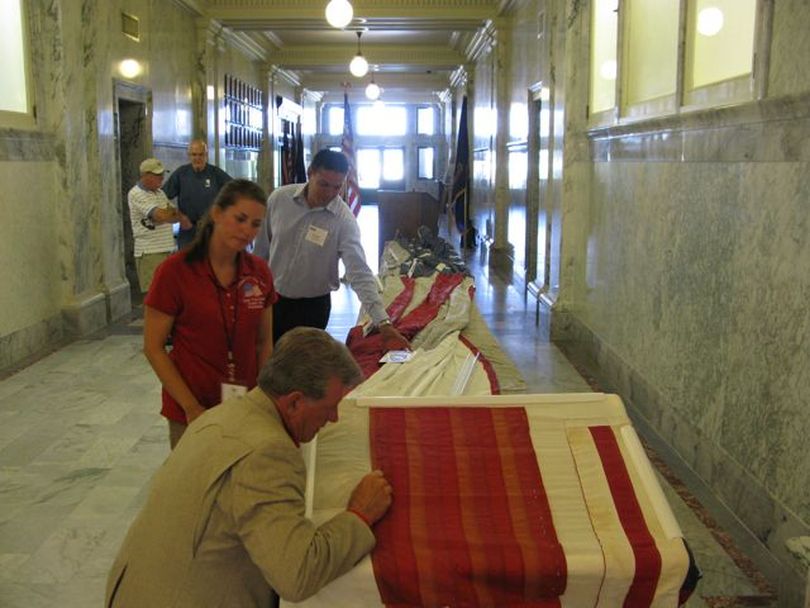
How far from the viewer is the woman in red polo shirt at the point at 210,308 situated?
8.81ft

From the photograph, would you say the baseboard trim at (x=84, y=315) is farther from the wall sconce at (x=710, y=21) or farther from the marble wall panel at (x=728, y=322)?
the wall sconce at (x=710, y=21)

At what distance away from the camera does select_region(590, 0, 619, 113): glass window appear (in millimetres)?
6664

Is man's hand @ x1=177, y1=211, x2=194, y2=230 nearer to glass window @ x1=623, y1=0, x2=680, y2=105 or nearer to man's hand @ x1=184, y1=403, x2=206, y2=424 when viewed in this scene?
glass window @ x1=623, y1=0, x2=680, y2=105

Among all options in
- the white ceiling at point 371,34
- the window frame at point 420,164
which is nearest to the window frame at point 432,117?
the window frame at point 420,164

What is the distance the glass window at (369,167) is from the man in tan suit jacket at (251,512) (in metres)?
29.9

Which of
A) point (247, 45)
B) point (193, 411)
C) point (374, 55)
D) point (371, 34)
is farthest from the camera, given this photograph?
point (374, 55)

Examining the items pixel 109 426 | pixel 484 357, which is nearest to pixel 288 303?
pixel 484 357

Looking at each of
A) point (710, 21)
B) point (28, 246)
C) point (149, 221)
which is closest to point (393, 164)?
point (149, 221)

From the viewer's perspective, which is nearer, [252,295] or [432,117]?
[252,295]

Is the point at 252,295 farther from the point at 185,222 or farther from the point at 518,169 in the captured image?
the point at 518,169

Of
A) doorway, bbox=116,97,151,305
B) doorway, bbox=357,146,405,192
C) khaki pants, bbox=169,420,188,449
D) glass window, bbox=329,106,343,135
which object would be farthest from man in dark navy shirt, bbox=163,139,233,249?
doorway, bbox=357,146,405,192

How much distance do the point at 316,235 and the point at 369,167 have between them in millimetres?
28005

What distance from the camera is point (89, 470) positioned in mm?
4496

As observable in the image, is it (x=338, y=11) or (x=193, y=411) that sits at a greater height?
(x=338, y=11)
